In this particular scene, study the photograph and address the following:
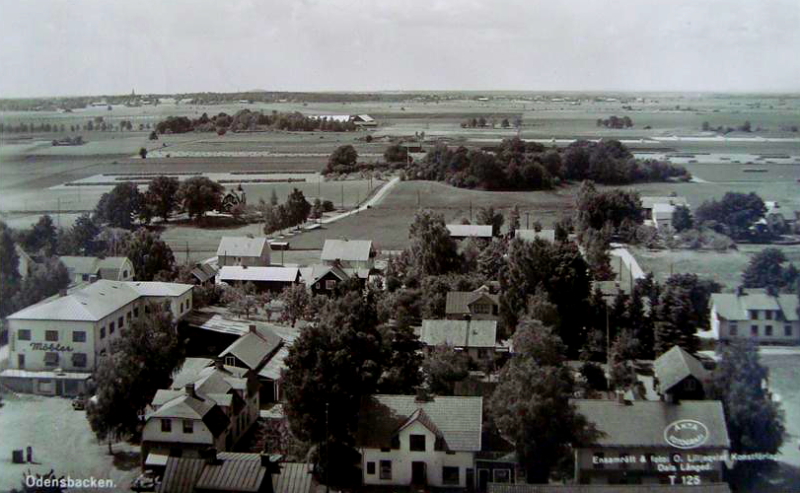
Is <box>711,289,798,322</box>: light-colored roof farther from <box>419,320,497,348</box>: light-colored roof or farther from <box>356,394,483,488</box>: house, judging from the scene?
<box>356,394,483,488</box>: house

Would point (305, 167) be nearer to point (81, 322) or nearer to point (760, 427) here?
point (81, 322)

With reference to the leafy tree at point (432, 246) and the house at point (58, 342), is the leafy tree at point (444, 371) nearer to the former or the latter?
the leafy tree at point (432, 246)

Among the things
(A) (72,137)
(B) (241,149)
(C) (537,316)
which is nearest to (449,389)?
(C) (537,316)

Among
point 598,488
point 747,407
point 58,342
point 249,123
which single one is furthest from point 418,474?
point 249,123

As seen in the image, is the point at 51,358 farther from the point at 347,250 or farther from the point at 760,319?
the point at 760,319

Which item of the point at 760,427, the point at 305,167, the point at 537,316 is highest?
the point at 305,167

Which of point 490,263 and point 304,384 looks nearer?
point 304,384
